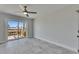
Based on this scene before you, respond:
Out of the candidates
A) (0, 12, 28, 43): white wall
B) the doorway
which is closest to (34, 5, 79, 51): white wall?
the doorway

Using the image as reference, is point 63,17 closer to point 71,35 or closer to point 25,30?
point 71,35

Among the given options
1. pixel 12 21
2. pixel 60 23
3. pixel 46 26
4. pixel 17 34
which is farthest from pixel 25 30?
pixel 60 23

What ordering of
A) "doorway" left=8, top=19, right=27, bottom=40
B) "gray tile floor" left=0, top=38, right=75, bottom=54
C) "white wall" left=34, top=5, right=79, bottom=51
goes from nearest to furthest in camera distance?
"gray tile floor" left=0, top=38, right=75, bottom=54
"white wall" left=34, top=5, right=79, bottom=51
"doorway" left=8, top=19, right=27, bottom=40

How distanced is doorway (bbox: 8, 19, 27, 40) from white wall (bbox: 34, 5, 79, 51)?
2704mm

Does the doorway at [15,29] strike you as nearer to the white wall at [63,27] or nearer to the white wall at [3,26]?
the white wall at [3,26]

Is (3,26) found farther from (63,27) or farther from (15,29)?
(63,27)

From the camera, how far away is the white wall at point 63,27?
19.4 feet

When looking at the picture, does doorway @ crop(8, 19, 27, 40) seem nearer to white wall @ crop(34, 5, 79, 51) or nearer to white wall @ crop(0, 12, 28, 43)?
white wall @ crop(0, 12, 28, 43)

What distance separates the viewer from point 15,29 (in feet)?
36.5

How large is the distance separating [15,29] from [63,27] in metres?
5.65

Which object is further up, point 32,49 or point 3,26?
point 3,26

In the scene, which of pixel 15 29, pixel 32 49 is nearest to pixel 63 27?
pixel 32 49

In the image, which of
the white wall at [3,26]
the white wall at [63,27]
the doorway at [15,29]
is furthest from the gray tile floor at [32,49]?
the doorway at [15,29]

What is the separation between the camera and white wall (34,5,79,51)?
19.4 feet
